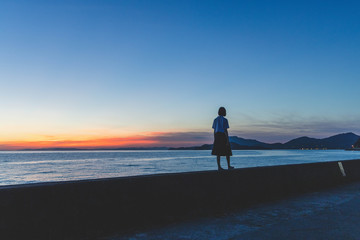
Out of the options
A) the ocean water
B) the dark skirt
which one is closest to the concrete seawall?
the dark skirt

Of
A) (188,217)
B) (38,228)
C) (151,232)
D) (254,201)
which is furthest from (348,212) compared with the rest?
(38,228)

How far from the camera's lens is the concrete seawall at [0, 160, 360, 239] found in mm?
3283

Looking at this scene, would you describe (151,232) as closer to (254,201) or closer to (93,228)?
(93,228)

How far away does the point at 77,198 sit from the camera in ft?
12.1

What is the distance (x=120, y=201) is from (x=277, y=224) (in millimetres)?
2281

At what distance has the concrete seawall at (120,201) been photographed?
3.28 metres

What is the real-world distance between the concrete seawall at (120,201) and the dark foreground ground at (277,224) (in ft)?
1.02

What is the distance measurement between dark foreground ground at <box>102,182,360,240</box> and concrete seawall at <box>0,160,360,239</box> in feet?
1.02

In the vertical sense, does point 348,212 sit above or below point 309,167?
below

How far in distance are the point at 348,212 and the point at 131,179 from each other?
12.2 ft

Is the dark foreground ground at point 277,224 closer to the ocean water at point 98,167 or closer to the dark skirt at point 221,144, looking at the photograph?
the dark skirt at point 221,144

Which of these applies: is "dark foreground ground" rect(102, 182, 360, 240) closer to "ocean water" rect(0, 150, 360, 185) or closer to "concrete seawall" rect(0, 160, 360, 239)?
"concrete seawall" rect(0, 160, 360, 239)

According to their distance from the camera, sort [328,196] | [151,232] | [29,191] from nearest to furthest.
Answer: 1. [29,191]
2. [151,232]
3. [328,196]

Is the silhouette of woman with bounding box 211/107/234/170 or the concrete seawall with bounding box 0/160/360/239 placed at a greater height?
the silhouette of woman with bounding box 211/107/234/170
